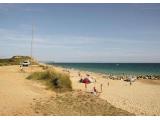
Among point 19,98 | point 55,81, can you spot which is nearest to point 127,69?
point 55,81

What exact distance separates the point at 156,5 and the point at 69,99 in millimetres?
3258

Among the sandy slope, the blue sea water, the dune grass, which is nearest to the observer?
the sandy slope

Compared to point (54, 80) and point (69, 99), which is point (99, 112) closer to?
point (69, 99)

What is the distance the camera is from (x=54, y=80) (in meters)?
9.24

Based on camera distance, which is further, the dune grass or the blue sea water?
the blue sea water

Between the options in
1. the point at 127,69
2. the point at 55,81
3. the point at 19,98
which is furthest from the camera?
the point at 127,69

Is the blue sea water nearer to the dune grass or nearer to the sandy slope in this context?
the dune grass

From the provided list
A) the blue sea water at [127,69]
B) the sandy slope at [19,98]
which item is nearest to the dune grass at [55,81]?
the sandy slope at [19,98]

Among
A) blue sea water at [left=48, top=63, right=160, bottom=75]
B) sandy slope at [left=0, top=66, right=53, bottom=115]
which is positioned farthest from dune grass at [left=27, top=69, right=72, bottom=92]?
blue sea water at [left=48, top=63, right=160, bottom=75]

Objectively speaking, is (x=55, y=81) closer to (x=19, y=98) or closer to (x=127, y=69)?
(x=19, y=98)

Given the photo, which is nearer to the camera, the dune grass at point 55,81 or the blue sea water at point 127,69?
the dune grass at point 55,81

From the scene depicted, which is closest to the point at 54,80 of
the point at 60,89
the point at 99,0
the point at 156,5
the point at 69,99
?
the point at 60,89

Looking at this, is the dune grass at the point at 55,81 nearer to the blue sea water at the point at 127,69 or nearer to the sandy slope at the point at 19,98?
the sandy slope at the point at 19,98

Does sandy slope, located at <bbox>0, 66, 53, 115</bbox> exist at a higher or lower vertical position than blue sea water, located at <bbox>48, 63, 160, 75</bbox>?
lower
